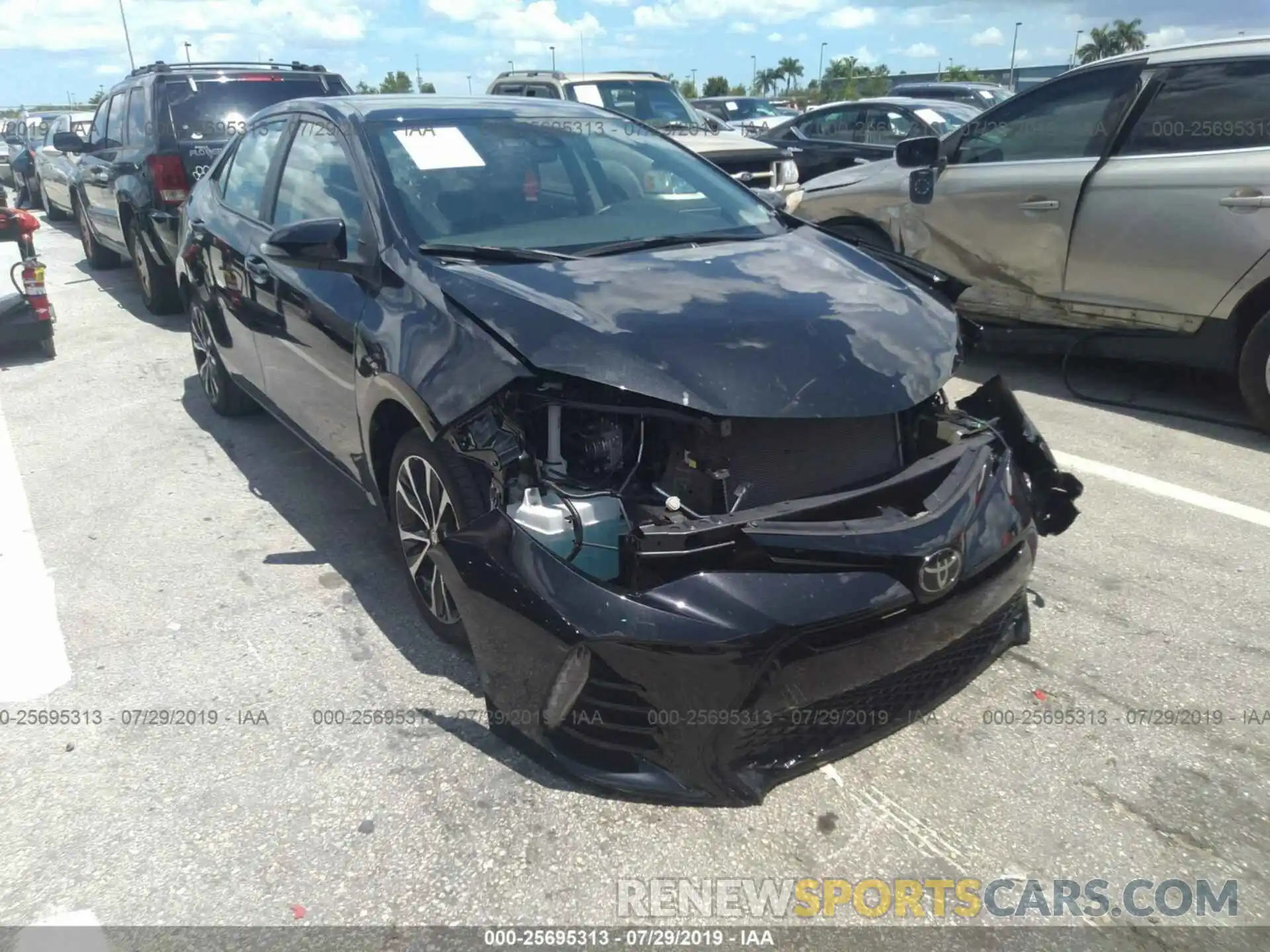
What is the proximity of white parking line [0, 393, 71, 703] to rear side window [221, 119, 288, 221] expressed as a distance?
178 cm

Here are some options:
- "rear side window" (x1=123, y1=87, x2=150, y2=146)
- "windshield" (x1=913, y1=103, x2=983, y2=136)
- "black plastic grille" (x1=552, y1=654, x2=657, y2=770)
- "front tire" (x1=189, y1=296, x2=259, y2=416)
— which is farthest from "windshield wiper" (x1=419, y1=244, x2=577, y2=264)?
"windshield" (x1=913, y1=103, x2=983, y2=136)

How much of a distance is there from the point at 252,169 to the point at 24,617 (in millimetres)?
2390

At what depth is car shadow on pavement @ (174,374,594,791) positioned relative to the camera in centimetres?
296

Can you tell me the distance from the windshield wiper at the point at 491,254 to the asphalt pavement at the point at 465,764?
1314 millimetres

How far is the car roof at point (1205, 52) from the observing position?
16.7 ft

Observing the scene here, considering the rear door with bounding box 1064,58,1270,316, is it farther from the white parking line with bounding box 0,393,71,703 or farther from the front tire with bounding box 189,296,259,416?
the white parking line with bounding box 0,393,71,703

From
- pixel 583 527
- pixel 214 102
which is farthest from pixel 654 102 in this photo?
pixel 583 527

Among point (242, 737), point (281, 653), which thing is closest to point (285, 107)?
point (281, 653)

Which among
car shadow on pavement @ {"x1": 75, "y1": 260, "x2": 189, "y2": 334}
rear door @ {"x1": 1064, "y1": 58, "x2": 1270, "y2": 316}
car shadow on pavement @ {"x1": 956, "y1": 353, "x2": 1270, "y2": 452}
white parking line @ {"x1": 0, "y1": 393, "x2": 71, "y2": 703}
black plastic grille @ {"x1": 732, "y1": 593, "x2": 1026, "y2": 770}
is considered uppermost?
rear door @ {"x1": 1064, "y1": 58, "x2": 1270, "y2": 316}

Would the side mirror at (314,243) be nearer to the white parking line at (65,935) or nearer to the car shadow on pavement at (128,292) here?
the white parking line at (65,935)

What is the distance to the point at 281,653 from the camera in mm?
3387

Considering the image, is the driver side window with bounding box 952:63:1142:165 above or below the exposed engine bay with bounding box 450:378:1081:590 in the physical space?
above

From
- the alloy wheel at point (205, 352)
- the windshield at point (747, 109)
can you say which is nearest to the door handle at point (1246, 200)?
the alloy wheel at point (205, 352)

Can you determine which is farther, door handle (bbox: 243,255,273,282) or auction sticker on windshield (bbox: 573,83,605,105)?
auction sticker on windshield (bbox: 573,83,605,105)
